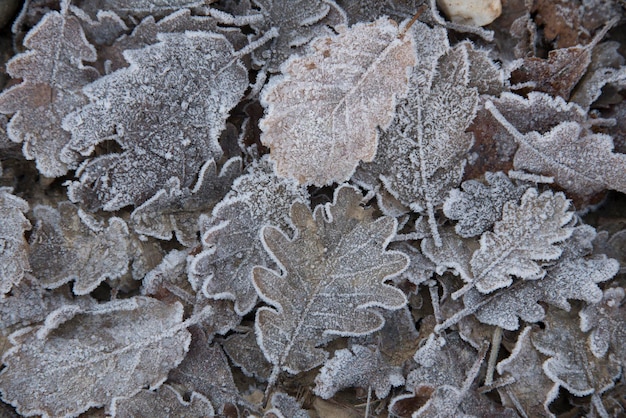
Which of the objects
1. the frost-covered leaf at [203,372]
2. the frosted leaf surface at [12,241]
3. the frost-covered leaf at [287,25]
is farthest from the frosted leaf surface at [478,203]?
the frosted leaf surface at [12,241]

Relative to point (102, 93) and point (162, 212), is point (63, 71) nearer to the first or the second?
point (102, 93)

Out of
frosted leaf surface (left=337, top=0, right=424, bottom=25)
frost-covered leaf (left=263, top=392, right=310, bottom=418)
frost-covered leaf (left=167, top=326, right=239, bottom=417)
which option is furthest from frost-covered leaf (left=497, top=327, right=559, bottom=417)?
frosted leaf surface (left=337, top=0, right=424, bottom=25)

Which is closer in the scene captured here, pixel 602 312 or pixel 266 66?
pixel 602 312

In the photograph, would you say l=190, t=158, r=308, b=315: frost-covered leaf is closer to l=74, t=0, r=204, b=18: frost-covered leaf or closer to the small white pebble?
l=74, t=0, r=204, b=18: frost-covered leaf

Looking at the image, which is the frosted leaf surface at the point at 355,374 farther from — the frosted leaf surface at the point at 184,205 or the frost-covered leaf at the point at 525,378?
the frosted leaf surface at the point at 184,205

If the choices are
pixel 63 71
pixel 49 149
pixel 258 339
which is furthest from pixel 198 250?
pixel 63 71

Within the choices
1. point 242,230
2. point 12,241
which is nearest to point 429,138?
point 242,230

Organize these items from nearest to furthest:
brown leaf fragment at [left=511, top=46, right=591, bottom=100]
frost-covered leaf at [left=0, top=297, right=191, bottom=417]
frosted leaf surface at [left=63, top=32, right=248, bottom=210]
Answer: frost-covered leaf at [left=0, top=297, right=191, bottom=417]
frosted leaf surface at [left=63, top=32, right=248, bottom=210]
brown leaf fragment at [left=511, top=46, right=591, bottom=100]

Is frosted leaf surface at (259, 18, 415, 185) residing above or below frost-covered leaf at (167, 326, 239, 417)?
above
